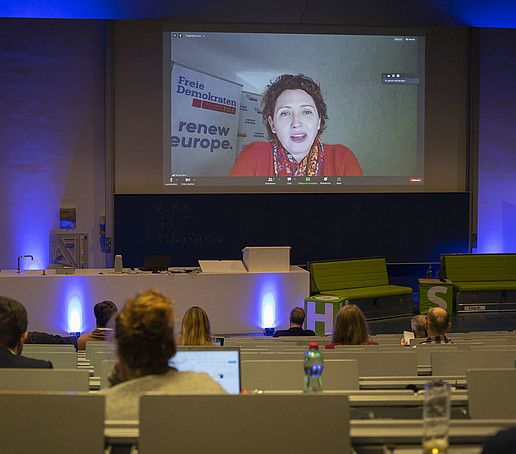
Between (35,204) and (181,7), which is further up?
(181,7)

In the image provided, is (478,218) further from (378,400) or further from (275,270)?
(378,400)

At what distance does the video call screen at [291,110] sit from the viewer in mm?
11008

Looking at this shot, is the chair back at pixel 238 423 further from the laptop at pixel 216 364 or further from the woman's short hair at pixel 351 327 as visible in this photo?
the woman's short hair at pixel 351 327

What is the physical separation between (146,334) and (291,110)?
31.6 feet

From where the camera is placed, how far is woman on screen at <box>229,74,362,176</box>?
11.2m

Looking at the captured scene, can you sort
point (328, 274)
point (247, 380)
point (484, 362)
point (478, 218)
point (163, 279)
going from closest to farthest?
point (247, 380), point (484, 362), point (163, 279), point (328, 274), point (478, 218)

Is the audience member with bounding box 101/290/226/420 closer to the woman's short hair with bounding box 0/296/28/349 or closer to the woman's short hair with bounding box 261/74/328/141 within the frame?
the woman's short hair with bounding box 0/296/28/349

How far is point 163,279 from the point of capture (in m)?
8.05

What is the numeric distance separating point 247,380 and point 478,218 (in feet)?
32.4

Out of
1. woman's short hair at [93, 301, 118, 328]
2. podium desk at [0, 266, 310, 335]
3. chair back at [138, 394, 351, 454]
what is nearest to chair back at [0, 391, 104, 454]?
chair back at [138, 394, 351, 454]

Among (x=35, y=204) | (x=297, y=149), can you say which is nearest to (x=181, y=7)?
(x=297, y=149)

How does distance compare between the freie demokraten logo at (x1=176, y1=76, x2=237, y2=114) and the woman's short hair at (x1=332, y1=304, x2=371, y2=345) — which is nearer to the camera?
the woman's short hair at (x1=332, y1=304, x2=371, y2=345)

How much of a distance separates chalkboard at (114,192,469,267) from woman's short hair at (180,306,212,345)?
6849 millimetres

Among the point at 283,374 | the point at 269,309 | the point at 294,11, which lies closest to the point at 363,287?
the point at 269,309
